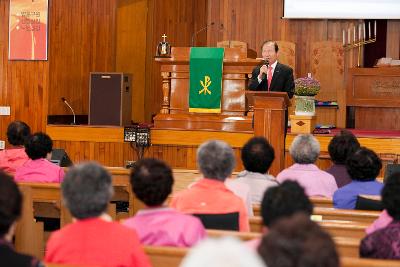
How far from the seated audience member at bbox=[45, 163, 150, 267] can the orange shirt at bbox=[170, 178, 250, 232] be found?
767 mm

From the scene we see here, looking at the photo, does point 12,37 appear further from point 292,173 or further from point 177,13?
point 292,173

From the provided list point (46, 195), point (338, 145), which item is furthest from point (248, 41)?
point (46, 195)

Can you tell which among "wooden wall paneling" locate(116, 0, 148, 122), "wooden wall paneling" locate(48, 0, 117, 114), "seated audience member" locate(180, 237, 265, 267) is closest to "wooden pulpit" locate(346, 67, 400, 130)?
"wooden wall paneling" locate(116, 0, 148, 122)

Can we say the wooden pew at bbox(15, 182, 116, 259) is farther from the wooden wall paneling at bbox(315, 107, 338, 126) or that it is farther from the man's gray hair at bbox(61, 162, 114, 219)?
the wooden wall paneling at bbox(315, 107, 338, 126)

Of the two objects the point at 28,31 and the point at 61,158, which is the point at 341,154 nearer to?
the point at 61,158

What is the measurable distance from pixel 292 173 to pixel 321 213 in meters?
0.97

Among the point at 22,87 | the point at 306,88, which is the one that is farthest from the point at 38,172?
the point at 22,87

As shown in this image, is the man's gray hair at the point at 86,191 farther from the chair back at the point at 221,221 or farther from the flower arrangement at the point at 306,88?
the flower arrangement at the point at 306,88

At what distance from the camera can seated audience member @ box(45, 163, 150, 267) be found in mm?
2486

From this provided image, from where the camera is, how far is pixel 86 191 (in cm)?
260

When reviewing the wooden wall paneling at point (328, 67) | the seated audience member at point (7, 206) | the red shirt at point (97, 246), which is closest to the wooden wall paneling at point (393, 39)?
the wooden wall paneling at point (328, 67)

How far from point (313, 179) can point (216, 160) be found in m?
1.33

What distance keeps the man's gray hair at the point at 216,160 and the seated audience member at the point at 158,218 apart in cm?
53

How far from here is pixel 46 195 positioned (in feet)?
15.0
